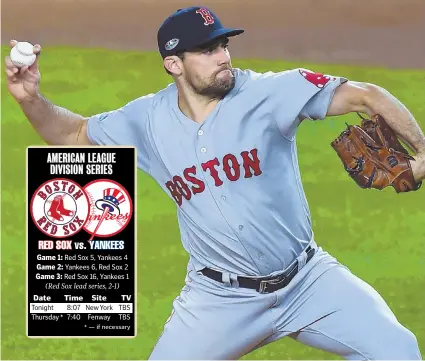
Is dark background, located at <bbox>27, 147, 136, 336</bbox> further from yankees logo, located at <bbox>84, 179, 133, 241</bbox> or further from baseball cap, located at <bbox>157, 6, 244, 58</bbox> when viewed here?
baseball cap, located at <bbox>157, 6, 244, 58</bbox>

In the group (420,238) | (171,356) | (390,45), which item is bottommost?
(171,356)

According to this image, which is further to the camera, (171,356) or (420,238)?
(420,238)

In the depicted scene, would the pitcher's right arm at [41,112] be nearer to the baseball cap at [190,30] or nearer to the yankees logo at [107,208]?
the yankees logo at [107,208]

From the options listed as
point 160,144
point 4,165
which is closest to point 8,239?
point 4,165

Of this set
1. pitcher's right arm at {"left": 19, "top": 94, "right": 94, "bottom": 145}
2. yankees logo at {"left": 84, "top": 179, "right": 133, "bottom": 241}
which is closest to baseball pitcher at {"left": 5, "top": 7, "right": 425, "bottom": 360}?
pitcher's right arm at {"left": 19, "top": 94, "right": 94, "bottom": 145}

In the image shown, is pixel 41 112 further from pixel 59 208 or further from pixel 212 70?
pixel 212 70

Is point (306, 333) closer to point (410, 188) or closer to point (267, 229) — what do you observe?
point (267, 229)
